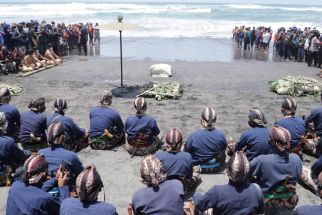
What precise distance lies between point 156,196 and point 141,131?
11.8ft

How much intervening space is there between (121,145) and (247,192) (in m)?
5.06

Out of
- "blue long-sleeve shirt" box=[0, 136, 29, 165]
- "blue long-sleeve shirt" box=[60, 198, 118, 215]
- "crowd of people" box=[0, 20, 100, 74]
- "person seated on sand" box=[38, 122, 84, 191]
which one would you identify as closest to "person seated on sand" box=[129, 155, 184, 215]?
"blue long-sleeve shirt" box=[60, 198, 118, 215]

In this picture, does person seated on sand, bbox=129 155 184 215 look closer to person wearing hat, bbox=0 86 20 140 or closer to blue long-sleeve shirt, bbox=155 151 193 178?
blue long-sleeve shirt, bbox=155 151 193 178

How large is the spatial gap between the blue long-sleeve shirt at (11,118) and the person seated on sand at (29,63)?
425 inches

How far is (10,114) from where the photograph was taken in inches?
319

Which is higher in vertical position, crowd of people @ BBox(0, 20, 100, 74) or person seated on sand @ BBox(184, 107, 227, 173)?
crowd of people @ BBox(0, 20, 100, 74)

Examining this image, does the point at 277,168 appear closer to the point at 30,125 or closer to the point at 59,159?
the point at 59,159

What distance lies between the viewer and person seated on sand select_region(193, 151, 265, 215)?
4605 mm

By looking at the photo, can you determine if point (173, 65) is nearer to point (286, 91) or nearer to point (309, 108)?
point (286, 91)

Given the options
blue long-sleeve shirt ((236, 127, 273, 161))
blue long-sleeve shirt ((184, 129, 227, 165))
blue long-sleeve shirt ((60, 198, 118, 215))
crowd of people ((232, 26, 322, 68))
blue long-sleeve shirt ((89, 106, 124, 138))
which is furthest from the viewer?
crowd of people ((232, 26, 322, 68))

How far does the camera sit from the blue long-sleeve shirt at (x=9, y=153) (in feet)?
21.5

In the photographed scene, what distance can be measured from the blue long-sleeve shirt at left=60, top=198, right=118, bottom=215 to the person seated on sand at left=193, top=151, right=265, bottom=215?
1.34m

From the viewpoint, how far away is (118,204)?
660cm

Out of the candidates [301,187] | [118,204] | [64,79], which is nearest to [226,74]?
[64,79]
